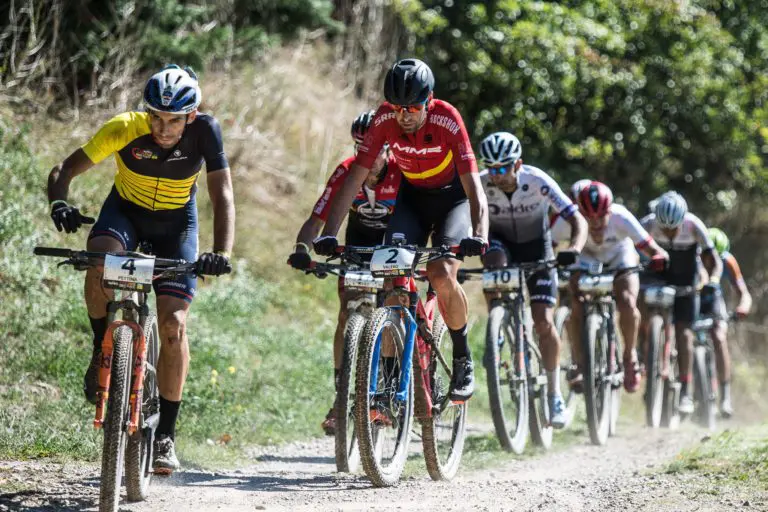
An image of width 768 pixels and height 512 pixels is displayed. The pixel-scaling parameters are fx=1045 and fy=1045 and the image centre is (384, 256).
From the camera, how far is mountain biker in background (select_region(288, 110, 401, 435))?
7570 mm

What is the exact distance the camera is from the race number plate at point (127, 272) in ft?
17.0

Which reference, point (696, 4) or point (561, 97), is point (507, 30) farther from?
point (696, 4)

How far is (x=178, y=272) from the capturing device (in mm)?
5379

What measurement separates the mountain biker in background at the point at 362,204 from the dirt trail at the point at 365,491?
3.36 ft

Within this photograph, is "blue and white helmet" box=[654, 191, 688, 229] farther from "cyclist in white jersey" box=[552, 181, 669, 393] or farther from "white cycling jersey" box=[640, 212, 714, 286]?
"cyclist in white jersey" box=[552, 181, 669, 393]

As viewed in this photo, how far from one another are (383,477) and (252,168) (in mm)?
8615

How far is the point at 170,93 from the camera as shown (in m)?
5.63

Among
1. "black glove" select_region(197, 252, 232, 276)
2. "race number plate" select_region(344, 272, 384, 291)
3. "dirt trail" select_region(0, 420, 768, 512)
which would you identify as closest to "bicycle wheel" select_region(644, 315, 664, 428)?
"dirt trail" select_region(0, 420, 768, 512)

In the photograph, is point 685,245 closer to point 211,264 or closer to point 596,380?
point 596,380

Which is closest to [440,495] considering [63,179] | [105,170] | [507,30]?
[63,179]

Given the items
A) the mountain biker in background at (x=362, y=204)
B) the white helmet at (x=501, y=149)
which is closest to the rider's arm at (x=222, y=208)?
the mountain biker in background at (x=362, y=204)

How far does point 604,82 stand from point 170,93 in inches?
502

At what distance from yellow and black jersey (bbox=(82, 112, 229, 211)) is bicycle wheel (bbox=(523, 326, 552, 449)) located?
144 inches

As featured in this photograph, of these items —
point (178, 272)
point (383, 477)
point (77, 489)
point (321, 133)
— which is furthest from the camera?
point (321, 133)
